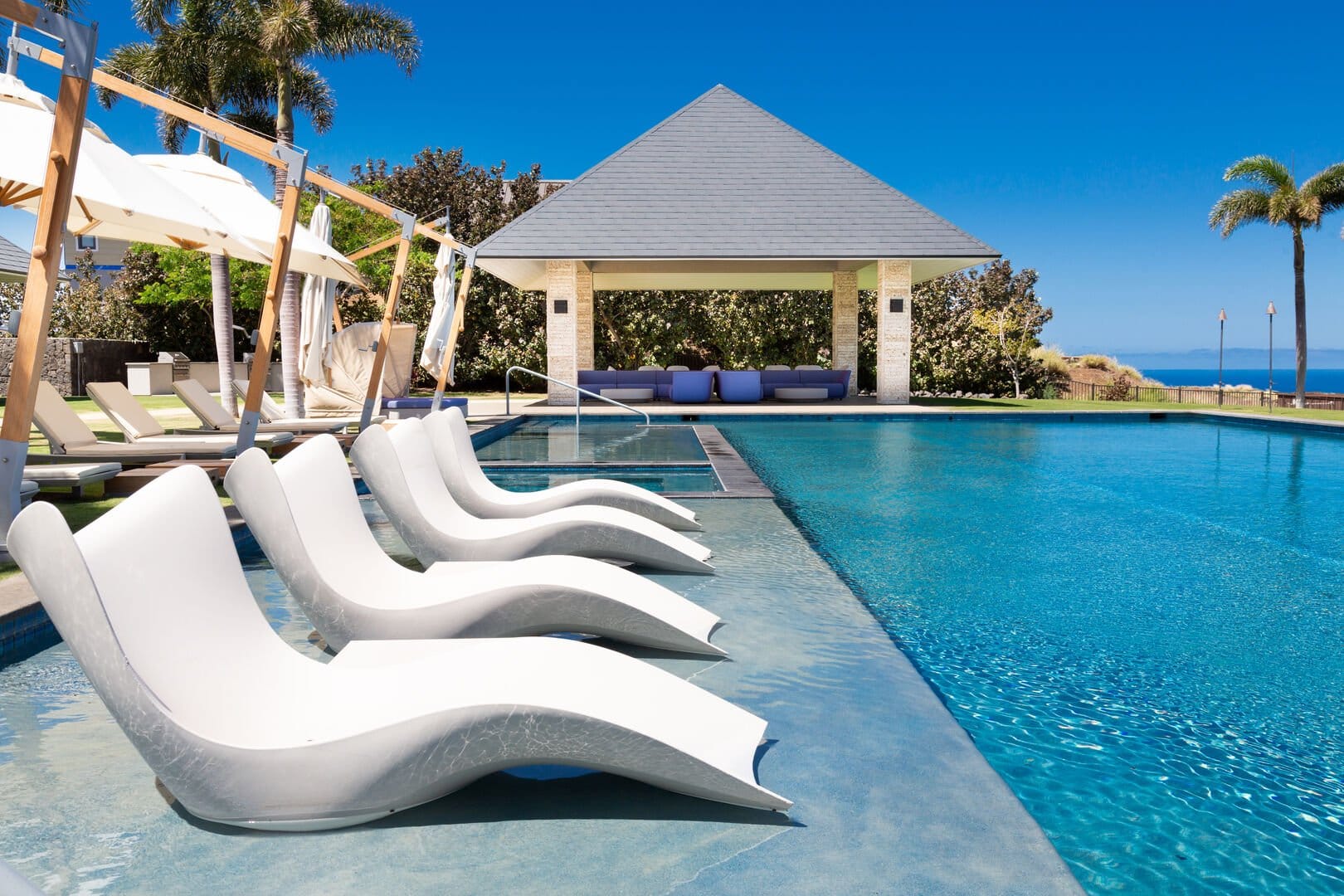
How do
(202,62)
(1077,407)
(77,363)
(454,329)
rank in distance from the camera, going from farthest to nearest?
(77,363) < (202,62) < (1077,407) < (454,329)

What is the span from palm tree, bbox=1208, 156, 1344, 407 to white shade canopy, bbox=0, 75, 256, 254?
1082 inches

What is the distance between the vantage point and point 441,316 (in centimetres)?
1422

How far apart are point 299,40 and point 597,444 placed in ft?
39.9

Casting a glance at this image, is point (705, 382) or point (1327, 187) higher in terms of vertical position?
point (1327, 187)

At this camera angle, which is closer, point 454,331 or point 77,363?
point 454,331

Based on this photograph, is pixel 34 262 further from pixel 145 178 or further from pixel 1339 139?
pixel 1339 139

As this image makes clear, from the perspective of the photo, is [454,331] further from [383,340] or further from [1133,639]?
[1133,639]

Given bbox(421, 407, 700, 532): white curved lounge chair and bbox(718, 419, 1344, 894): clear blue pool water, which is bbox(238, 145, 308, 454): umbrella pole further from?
bbox(718, 419, 1344, 894): clear blue pool water

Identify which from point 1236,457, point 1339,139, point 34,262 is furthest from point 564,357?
point 1339,139

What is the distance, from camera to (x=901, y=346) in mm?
21047

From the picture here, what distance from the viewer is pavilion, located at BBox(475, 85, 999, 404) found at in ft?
66.3

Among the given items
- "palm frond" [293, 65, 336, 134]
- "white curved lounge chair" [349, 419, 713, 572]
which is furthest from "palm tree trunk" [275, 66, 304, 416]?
"white curved lounge chair" [349, 419, 713, 572]

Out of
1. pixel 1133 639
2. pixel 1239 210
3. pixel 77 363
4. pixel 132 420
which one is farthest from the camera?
pixel 1239 210

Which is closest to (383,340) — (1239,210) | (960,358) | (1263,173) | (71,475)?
(71,475)
